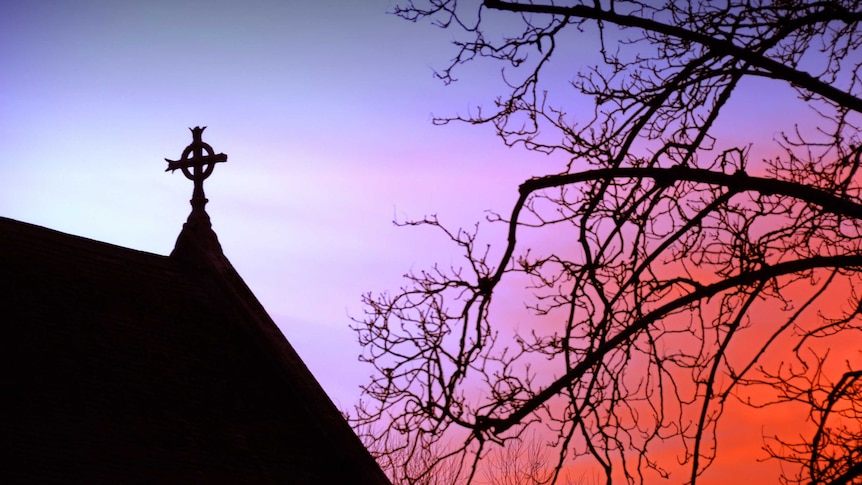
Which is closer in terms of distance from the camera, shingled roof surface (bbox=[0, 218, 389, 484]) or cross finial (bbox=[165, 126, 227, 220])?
shingled roof surface (bbox=[0, 218, 389, 484])

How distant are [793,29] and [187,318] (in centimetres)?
1153

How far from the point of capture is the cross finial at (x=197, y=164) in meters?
19.9

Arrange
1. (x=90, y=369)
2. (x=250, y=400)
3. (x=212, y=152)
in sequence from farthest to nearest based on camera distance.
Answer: (x=212, y=152) → (x=250, y=400) → (x=90, y=369)

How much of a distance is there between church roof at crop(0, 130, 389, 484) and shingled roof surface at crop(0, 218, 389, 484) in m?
0.02

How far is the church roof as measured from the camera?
12805 mm

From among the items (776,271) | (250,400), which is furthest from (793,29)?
(250,400)

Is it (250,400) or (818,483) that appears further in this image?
(250,400)

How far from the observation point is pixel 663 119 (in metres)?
8.66

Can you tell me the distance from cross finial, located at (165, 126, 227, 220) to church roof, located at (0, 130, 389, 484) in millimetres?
1165

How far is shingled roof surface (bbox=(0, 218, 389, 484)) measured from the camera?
42.0 ft

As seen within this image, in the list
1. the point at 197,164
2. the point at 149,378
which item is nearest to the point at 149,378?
the point at 149,378

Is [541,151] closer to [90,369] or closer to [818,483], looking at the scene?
[818,483]

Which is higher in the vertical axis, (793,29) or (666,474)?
(793,29)

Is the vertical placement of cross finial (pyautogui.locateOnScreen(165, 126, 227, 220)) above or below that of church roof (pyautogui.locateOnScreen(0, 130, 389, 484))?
above
